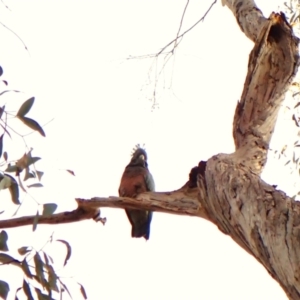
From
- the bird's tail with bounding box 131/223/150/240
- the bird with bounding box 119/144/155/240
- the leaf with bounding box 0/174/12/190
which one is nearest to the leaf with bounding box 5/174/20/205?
the leaf with bounding box 0/174/12/190

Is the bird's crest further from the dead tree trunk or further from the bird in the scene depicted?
the dead tree trunk

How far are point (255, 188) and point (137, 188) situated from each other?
243 centimetres

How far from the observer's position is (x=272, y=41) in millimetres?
2744

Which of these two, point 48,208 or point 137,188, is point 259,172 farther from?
point 137,188

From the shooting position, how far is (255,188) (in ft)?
6.73

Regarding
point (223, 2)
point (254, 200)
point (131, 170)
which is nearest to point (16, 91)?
point (254, 200)

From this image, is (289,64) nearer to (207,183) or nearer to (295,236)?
(207,183)

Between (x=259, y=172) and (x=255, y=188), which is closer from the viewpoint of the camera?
(x=255, y=188)

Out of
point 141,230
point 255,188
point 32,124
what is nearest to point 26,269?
point 32,124

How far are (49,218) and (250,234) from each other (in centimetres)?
94

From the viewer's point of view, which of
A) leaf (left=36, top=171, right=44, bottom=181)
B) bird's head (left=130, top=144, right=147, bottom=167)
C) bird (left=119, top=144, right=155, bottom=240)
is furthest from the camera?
bird's head (left=130, top=144, right=147, bottom=167)

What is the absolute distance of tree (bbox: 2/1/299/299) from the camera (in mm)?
1799

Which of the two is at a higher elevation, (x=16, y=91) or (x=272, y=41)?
(x=272, y=41)

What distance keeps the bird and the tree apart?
5.35ft
